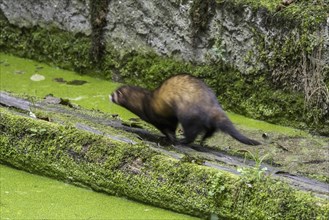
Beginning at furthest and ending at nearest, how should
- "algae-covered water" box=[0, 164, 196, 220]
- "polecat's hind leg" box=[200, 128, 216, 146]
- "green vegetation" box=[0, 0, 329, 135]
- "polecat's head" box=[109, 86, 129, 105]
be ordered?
"green vegetation" box=[0, 0, 329, 135], "polecat's head" box=[109, 86, 129, 105], "polecat's hind leg" box=[200, 128, 216, 146], "algae-covered water" box=[0, 164, 196, 220]

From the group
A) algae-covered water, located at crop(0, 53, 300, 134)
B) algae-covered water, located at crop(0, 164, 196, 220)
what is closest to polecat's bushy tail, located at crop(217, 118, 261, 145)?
algae-covered water, located at crop(0, 164, 196, 220)

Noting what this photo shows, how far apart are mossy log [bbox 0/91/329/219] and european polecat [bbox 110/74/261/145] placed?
1.38 ft

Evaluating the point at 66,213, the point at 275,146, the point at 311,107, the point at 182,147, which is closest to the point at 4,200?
the point at 66,213

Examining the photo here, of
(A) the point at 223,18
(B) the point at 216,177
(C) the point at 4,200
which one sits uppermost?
(A) the point at 223,18

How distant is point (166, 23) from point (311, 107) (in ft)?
5.42

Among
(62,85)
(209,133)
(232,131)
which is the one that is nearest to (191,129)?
(209,133)

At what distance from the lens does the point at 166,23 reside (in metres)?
7.83

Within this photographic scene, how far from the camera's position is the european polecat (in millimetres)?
5762

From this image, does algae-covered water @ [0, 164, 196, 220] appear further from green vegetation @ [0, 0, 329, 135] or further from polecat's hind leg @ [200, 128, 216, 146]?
green vegetation @ [0, 0, 329, 135]

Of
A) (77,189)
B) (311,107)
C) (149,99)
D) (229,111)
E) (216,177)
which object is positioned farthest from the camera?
(229,111)

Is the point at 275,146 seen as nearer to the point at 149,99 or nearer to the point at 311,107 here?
the point at 311,107

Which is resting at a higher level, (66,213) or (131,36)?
(131,36)

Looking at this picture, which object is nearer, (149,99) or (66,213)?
(66,213)

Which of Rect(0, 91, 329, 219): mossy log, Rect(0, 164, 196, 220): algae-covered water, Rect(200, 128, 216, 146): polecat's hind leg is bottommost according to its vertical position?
Rect(0, 164, 196, 220): algae-covered water
